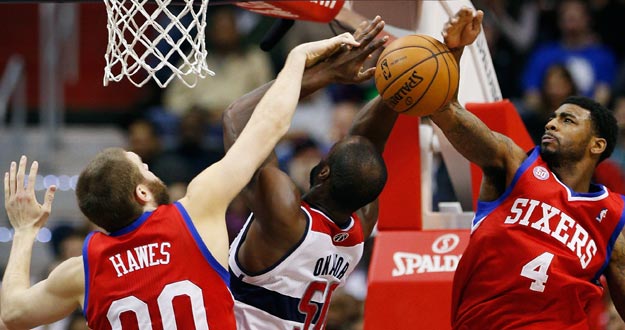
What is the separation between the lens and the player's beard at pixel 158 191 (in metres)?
4.44

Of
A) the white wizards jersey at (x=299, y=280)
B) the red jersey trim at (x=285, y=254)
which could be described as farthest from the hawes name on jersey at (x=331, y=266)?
the red jersey trim at (x=285, y=254)

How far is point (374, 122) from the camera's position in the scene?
5.41m

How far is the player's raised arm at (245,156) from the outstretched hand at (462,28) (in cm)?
70

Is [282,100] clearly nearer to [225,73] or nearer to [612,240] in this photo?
[612,240]

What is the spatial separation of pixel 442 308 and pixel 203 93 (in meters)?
5.25

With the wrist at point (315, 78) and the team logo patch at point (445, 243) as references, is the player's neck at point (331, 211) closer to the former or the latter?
the wrist at point (315, 78)

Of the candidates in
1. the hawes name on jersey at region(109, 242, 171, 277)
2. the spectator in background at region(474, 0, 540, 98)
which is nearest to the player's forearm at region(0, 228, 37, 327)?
the hawes name on jersey at region(109, 242, 171, 277)

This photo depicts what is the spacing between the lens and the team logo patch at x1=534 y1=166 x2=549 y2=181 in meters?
4.96

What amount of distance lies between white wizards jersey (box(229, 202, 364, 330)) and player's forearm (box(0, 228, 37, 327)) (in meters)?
0.97

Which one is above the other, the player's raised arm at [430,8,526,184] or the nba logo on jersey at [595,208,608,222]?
the player's raised arm at [430,8,526,184]

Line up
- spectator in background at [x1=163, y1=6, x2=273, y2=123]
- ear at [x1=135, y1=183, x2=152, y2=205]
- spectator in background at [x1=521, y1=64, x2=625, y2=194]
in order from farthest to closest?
spectator in background at [x1=163, y1=6, x2=273, y2=123]
spectator in background at [x1=521, y1=64, x2=625, y2=194]
ear at [x1=135, y1=183, x2=152, y2=205]

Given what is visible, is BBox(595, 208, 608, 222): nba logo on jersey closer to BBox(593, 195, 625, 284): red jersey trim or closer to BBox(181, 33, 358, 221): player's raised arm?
BBox(593, 195, 625, 284): red jersey trim

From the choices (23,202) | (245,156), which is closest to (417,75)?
(245,156)

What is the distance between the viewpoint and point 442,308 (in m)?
5.74
